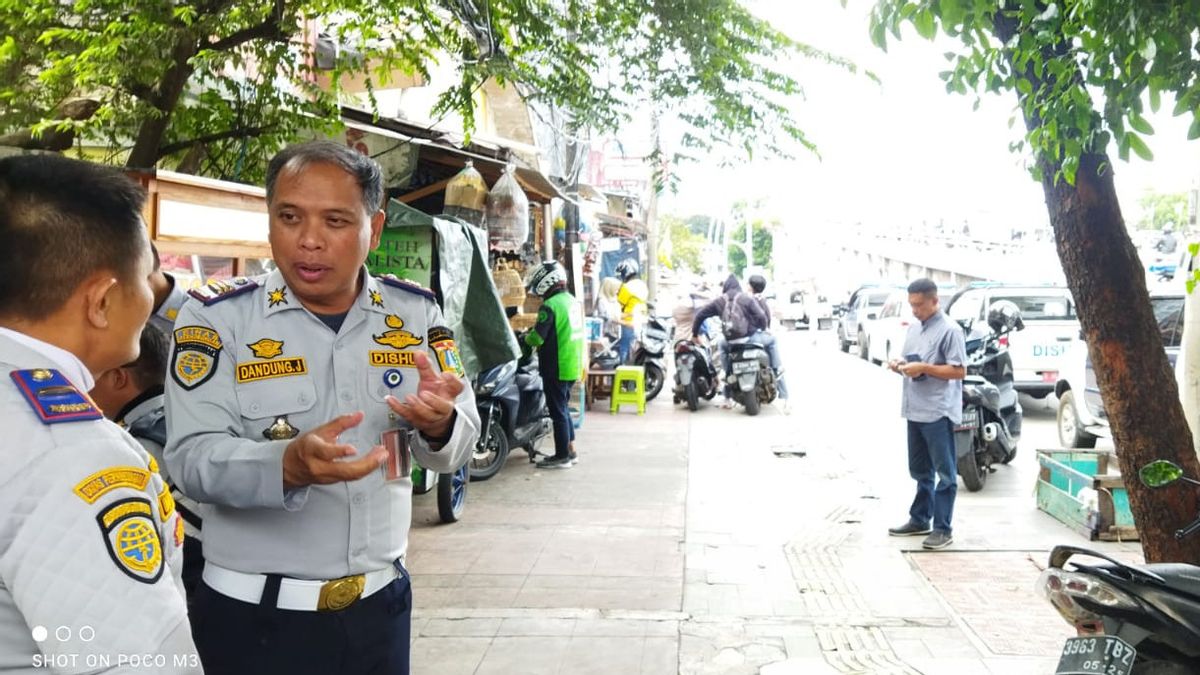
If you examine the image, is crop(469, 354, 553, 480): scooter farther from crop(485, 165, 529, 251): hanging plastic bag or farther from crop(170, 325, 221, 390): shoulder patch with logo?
crop(170, 325, 221, 390): shoulder patch with logo

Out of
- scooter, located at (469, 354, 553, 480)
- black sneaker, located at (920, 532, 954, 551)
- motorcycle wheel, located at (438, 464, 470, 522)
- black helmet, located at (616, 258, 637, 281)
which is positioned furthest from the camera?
black helmet, located at (616, 258, 637, 281)

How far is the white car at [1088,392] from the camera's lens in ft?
31.4

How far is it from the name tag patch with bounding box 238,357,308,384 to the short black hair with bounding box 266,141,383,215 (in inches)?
14.9

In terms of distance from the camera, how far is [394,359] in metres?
2.30

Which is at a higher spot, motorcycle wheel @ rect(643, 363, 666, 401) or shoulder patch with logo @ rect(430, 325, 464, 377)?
shoulder patch with logo @ rect(430, 325, 464, 377)

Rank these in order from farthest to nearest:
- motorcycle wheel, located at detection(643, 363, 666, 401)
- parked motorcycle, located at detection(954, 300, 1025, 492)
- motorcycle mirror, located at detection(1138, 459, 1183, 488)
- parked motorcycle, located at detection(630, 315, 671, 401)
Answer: motorcycle wheel, located at detection(643, 363, 666, 401)
parked motorcycle, located at detection(630, 315, 671, 401)
parked motorcycle, located at detection(954, 300, 1025, 492)
motorcycle mirror, located at detection(1138, 459, 1183, 488)

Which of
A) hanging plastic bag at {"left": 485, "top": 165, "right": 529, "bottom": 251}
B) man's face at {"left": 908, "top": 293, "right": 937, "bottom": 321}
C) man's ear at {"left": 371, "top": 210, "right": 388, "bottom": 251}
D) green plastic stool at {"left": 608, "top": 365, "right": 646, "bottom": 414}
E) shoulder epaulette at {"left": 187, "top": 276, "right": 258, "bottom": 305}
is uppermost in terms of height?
hanging plastic bag at {"left": 485, "top": 165, "right": 529, "bottom": 251}

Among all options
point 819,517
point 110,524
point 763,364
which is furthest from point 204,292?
point 763,364

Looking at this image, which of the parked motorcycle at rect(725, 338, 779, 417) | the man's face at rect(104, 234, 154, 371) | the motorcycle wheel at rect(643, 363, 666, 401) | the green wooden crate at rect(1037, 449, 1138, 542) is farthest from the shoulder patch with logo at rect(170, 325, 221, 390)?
the motorcycle wheel at rect(643, 363, 666, 401)

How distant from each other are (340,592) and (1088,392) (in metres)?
9.14

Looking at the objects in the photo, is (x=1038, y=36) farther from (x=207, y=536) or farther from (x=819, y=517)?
(x=819, y=517)

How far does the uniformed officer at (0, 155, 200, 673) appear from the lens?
1.19 metres

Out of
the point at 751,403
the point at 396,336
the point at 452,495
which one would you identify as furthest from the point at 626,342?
the point at 396,336

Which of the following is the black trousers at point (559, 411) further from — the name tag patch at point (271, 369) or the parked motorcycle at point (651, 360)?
the name tag patch at point (271, 369)
